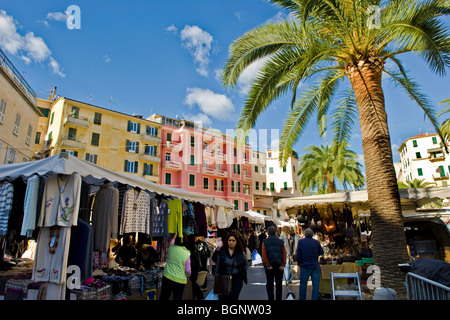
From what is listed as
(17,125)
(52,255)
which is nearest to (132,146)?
Result: (17,125)

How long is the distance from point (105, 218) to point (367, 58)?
7095 mm

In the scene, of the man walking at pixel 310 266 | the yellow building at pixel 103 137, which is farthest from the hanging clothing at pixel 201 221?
the yellow building at pixel 103 137

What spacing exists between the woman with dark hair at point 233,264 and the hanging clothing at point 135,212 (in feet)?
6.96

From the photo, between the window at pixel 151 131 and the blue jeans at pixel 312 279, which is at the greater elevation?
the window at pixel 151 131

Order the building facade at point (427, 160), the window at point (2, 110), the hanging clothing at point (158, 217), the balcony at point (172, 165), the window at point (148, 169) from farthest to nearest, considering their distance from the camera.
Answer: the building facade at point (427, 160), the balcony at point (172, 165), the window at point (148, 169), the window at point (2, 110), the hanging clothing at point (158, 217)

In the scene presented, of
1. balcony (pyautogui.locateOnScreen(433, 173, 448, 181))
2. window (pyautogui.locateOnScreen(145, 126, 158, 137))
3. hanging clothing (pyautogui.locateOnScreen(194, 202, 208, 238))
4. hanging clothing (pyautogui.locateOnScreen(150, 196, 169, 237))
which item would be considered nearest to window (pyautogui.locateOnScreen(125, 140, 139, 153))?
window (pyautogui.locateOnScreen(145, 126, 158, 137))

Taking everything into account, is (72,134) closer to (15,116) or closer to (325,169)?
(15,116)

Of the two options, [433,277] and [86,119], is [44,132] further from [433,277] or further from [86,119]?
[433,277]

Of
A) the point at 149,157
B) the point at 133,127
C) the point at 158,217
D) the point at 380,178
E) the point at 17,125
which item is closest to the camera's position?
the point at 380,178

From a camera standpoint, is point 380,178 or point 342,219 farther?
point 342,219

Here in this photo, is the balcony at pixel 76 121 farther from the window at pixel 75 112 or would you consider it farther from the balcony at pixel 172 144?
the balcony at pixel 172 144

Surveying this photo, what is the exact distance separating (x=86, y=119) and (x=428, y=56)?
31.5 meters

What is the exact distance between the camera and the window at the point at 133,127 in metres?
34.6

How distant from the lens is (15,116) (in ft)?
69.5
